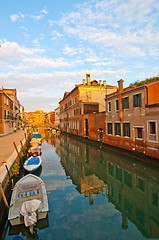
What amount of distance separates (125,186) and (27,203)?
6.48m

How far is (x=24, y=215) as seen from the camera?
5723 mm

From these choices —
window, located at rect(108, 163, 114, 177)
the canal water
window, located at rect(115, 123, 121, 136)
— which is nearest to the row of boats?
the canal water

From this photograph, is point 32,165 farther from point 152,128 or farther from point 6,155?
point 152,128

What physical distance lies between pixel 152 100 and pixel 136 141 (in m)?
4.50

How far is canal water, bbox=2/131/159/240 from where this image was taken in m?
5.77

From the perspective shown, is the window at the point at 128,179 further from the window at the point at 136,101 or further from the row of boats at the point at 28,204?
the window at the point at 136,101

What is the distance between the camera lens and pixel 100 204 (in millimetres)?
7816

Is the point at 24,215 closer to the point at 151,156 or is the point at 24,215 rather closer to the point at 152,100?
the point at 151,156

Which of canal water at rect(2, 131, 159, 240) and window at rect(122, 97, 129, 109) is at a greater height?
window at rect(122, 97, 129, 109)

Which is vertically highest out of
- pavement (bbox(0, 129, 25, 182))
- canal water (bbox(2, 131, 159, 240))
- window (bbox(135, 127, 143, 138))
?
window (bbox(135, 127, 143, 138))

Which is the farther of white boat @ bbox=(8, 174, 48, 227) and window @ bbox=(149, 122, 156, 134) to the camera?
window @ bbox=(149, 122, 156, 134)

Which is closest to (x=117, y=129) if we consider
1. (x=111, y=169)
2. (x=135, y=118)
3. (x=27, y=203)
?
(x=135, y=118)

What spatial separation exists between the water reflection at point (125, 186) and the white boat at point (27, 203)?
2857 mm

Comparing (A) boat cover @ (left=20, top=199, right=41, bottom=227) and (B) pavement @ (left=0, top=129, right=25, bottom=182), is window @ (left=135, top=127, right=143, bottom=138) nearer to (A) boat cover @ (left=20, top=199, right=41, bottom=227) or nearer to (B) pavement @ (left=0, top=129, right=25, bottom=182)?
(B) pavement @ (left=0, top=129, right=25, bottom=182)
